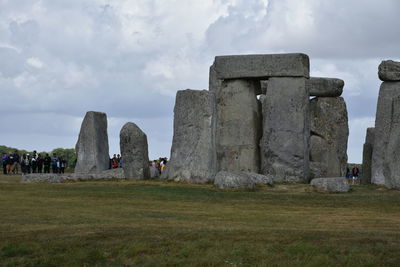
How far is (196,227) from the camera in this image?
17.3m

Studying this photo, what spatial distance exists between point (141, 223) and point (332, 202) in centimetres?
689

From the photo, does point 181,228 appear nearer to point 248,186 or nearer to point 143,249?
point 143,249

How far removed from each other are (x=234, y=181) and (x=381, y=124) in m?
7.70

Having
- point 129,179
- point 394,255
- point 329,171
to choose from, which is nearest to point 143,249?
point 394,255

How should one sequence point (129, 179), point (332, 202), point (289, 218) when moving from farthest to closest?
point (129, 179)
point (332, 202)
point (289, 218)

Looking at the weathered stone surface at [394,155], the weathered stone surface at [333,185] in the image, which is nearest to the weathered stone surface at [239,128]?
the weathered stone surface at [333,185]

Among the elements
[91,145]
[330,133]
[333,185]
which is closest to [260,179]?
[333,185]

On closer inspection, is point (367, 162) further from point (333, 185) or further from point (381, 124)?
point (333, 185)

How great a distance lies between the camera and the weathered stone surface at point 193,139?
27.7 meters

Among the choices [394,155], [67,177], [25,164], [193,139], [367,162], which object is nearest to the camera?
[394,155]

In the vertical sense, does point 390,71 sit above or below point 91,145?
above

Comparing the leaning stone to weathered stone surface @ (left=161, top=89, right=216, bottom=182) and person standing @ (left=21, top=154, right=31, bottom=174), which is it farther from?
person standing @ (left=21, top=154, right=31, bottom=174)

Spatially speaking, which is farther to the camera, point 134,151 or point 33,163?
point 33,163

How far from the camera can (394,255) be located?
15062mm
